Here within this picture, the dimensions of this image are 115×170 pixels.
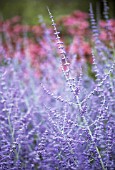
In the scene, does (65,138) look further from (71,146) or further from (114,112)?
(114,112)

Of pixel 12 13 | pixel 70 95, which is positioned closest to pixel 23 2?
pixel 12 13

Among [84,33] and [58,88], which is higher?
[84,33]

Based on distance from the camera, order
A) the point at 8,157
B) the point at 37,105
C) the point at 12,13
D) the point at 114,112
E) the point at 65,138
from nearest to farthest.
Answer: the point at 65,138 → the point at 8,157 → the point at 114,112 → the point at 37,105 → the point at 12,13

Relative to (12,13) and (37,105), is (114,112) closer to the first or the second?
(37,105)

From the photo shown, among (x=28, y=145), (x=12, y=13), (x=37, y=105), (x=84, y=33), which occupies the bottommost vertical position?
(x=28, y=145)

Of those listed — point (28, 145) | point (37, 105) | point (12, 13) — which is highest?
point (12, 13)

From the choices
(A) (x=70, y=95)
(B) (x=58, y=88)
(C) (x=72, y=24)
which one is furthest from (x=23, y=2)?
(A) (x=70, y=95)

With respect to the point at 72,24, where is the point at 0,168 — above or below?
below

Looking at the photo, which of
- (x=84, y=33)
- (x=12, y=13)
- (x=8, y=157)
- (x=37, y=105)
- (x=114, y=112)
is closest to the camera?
(x=8, y=157)

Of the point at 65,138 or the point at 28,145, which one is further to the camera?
the point at 28,145
